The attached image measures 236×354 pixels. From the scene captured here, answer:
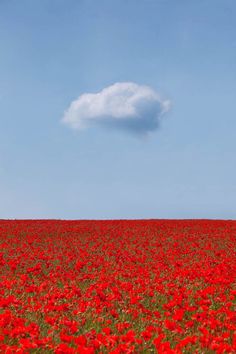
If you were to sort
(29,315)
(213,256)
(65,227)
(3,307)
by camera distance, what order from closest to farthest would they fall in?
(29,315) → (3,307) → (213,256) → (65,227)

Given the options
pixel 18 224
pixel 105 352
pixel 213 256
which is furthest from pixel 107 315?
pixel 18 224

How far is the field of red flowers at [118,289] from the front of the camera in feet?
26.0

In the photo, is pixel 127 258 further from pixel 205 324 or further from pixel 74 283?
pixel 205 324

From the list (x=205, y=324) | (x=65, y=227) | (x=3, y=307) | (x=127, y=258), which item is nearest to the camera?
(x=205, y=324)

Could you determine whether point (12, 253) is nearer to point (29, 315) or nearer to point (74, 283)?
point (74, 283)

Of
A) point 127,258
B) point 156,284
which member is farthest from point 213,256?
point 156,284

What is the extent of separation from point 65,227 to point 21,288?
18.6 metres

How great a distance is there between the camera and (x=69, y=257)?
1922 cm

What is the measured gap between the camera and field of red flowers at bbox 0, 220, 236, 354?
7938 millimetres

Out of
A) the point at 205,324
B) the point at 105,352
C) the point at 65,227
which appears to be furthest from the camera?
the point at 65,227

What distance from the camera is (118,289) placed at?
12.3 m

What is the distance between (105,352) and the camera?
7.70m

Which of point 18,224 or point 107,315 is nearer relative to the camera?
point 107,315

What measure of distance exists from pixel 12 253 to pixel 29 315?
11427 mm
